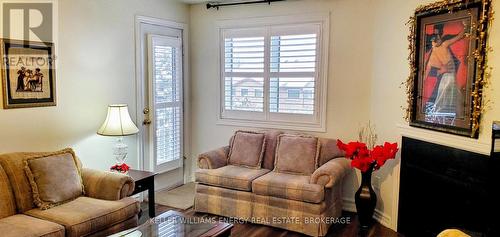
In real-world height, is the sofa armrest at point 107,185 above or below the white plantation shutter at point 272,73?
below

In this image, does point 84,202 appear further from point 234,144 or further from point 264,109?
point 264,109

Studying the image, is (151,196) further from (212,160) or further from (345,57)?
(345,57)

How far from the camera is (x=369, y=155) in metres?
3.52

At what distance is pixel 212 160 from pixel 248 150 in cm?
46

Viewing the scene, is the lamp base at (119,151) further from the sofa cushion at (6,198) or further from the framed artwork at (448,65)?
the framed artwork at (448,65)

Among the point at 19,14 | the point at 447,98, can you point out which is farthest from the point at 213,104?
the point at 447,98

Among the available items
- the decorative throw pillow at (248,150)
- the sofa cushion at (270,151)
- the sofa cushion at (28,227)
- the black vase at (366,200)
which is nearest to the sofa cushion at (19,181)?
the sofa cushion at (28,227)

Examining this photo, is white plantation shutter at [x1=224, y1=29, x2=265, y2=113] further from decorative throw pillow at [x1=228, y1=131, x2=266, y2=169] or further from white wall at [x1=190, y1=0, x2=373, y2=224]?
decorative throw pillow at [x1=228, y1=131, x2=266, y2=169]

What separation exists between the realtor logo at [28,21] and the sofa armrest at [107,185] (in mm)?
1341

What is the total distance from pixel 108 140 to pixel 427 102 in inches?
129

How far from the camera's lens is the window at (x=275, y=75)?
4.45 meters

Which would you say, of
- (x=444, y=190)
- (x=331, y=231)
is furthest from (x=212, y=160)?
(x=444, y=190)

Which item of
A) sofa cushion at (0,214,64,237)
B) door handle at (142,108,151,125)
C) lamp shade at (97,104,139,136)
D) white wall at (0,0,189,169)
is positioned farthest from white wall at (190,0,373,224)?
sofa cushion at (0,214,64,237)

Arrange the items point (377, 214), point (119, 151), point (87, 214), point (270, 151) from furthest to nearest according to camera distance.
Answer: point (270, 151) → point (377, 214) → point (119, 151) → point (87, 214)
